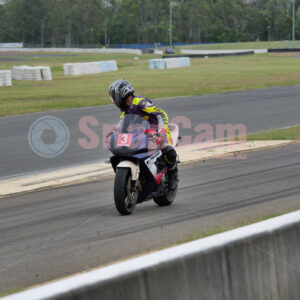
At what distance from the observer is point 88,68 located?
4659 centimetres

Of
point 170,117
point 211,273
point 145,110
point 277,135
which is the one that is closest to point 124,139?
point 145,110

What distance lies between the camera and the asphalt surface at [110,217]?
5.70m

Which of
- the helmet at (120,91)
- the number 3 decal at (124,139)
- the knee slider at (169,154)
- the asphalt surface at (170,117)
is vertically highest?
the helmet at (120,91)

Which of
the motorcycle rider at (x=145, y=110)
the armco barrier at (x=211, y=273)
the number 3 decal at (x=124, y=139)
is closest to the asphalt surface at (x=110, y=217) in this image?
the motorcycle rider at (x=145, y=110)

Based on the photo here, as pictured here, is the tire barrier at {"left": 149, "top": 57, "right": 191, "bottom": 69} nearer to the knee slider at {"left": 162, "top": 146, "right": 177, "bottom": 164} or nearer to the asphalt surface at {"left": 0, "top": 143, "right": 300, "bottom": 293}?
the asphalt surface at {"left": 0, "top": 143, "right": 300, "bottom": 293}

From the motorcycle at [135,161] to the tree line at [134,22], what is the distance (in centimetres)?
14689

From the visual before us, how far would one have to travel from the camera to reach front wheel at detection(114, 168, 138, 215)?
6.95m

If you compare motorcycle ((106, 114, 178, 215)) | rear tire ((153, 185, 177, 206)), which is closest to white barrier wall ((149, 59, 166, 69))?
rear tire ((153, 185, 177, 206))

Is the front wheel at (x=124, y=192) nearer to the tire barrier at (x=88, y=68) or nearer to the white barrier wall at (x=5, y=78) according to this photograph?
the white barrier wall at (x=5, y=78)

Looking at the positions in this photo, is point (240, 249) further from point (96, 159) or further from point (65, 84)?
point (65, 84)

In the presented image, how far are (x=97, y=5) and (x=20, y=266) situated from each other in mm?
169781

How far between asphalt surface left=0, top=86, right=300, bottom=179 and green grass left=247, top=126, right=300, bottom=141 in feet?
3.84

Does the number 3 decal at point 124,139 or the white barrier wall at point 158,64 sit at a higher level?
the white barrier wall at point 158,64

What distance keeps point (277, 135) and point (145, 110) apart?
8946 mm
